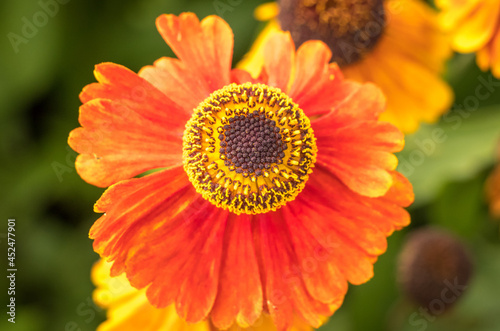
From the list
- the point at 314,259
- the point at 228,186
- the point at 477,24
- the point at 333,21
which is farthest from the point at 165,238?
the point at 477,24

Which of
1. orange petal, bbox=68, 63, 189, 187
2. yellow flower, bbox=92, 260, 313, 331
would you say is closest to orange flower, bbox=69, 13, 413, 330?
orange petal, bbox=68, 63, 189, 187

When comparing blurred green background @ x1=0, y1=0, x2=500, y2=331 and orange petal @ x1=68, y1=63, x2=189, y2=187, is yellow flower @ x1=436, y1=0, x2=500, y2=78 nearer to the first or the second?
blurred green background @ x1=0, y1=0, x2=500, y2=331

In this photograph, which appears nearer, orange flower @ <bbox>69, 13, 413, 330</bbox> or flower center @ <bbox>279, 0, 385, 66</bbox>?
orange flower @ <bbox>69, 13, 413, 330</bbox>

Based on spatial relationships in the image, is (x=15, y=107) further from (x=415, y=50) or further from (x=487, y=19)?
(x=487, y=19)

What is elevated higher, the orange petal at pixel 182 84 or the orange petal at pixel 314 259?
the orange petal at pixel 182 84

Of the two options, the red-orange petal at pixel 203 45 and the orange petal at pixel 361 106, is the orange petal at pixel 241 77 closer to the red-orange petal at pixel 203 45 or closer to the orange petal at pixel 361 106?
the red-orange petal at pixel 203 45

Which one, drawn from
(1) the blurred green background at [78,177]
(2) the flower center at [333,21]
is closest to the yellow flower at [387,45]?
(2) the flower center at [333,21]

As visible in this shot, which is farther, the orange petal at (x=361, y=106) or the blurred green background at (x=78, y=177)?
the blurred green background at (x=78, y=177)

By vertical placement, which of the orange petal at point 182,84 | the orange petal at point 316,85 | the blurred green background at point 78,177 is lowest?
the blurred green background at point 78,177
